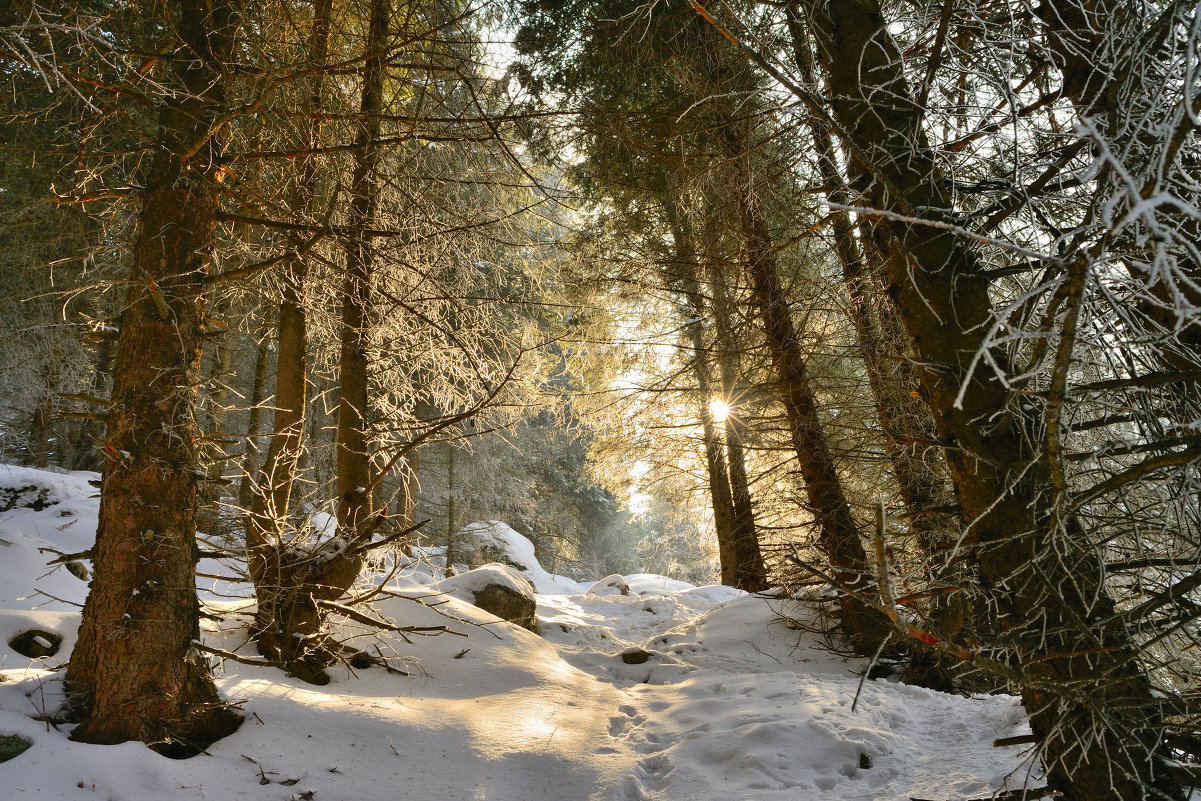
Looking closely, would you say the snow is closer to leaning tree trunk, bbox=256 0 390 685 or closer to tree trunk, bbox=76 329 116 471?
leaning tree trunk, bbox=256 0 390 685

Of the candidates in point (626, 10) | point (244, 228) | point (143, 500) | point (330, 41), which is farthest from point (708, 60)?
point (143, 500)

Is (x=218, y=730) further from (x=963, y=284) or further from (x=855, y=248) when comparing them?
(x=855, y=248)

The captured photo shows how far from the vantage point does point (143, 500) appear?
2777 mm

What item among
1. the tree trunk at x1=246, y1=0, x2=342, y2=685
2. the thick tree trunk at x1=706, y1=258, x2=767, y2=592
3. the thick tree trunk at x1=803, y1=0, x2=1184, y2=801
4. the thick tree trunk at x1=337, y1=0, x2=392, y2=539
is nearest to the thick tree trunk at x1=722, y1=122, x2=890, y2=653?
the thick tree trunk at x1=706, y1=258, x2=767, y2=592

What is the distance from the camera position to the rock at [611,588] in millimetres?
11716

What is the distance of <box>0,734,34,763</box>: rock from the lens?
2.22 metres

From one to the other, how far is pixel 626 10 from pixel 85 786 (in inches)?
267

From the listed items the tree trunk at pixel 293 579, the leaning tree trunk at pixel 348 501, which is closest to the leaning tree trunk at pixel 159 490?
the tree trunk at pixel 293 579

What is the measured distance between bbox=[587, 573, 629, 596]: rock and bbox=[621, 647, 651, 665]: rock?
5335 mm

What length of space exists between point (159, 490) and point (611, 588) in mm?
10413

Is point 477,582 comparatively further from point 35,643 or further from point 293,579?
point 35,643

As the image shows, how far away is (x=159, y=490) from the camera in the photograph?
9.29ft

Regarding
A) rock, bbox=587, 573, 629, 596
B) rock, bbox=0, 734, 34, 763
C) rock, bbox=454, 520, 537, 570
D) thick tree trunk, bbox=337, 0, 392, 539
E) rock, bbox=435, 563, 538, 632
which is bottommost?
rock, bbox=587, 573, 629, 596

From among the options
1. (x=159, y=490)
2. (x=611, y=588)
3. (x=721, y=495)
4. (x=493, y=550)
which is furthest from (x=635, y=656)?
(x=493, y=550)
